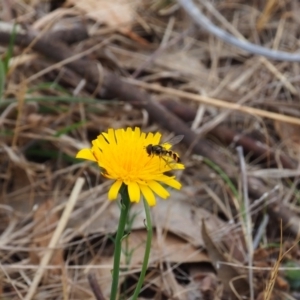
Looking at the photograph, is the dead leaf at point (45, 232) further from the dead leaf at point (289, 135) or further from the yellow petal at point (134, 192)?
the dead leaf at point (289, 135)

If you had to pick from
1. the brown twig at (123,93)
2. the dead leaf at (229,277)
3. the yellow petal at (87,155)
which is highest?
the yellow petal at (87,155)

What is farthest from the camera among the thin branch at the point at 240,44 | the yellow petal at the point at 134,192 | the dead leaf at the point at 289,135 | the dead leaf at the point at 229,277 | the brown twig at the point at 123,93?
the thin branch at the point at 240,44

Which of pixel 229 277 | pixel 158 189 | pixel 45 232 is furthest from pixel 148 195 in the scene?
pixel 45 232

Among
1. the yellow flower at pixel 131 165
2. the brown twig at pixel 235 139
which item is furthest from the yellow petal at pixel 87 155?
the brown twig at pixel 235 139

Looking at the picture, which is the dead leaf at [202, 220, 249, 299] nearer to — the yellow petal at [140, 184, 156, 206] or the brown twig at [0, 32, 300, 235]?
the brown twig at [0, 32, 300, 235]

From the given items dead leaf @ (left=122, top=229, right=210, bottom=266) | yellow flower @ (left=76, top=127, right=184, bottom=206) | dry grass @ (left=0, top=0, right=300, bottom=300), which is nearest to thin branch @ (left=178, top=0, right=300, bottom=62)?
dry grass @ (left=0, top=0, right=300, bottom=300)

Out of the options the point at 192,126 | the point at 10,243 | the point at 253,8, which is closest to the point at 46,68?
the point at 192,126

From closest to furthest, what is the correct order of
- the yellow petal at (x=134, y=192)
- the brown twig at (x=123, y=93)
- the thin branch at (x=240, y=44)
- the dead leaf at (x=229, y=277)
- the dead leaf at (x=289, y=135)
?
the yellow petal at (x=134, y=192) → the dead leaf at (x=229, y=277) → the brown twig at (x=123, y=93) → the dead leaf at (x=289, y=135) → the thin branch at (x=240, y=44)

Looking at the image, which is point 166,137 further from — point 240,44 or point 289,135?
point 240,44
